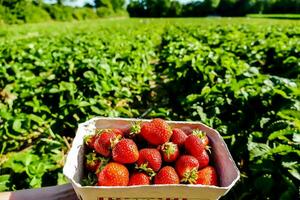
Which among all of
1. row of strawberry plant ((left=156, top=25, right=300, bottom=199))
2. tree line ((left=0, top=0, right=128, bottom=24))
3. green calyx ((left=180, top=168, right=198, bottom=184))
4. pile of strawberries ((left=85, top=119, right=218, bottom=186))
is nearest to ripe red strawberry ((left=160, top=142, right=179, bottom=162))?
pile of strawberries ((left=85, top=119, right=218, bottom=186))

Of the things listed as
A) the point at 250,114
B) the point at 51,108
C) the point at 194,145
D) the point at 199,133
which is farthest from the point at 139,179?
the point at 51,108

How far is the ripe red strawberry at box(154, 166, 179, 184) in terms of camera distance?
4.99ft

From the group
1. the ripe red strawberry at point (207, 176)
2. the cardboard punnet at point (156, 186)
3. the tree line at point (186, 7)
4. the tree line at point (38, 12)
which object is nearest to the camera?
the cardboard punnet at point (156, 186)

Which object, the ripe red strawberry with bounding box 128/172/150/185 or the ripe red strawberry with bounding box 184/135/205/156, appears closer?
the ripe red strawberry with bounding box 128/172/150/185

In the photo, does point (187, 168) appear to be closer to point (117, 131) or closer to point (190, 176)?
point (190, 176)

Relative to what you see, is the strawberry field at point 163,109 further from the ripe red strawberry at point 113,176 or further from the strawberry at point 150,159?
the ripe red strawberry at point 113,176

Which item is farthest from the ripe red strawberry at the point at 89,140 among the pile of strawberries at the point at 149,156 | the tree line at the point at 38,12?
the tree line at the point at 38,12

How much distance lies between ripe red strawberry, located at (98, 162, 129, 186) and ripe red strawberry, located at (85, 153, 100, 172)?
115mm

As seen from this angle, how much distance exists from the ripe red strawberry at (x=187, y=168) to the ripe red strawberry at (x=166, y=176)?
27mm

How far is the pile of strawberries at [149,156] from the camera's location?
5.08 ft

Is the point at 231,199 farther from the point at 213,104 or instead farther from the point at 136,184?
the point at 136,184

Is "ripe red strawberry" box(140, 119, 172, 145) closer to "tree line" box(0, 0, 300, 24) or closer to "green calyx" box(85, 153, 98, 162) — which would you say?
"green calyx" box(85, 153, 98, 162)

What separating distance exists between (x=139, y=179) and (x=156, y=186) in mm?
98

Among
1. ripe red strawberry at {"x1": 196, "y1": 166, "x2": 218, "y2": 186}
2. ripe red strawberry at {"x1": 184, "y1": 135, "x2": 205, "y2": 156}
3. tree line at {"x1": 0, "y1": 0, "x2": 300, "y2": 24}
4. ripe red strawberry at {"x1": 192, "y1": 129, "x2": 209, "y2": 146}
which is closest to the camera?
ripe red strawberry at {"x1": 196, "y1": 166, "x2": 218, "y2": 186}
